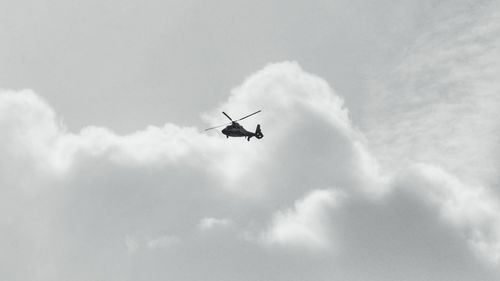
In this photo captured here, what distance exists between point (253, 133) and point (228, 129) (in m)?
8.48

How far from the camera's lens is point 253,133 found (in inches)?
7702

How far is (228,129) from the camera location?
192625 mm
